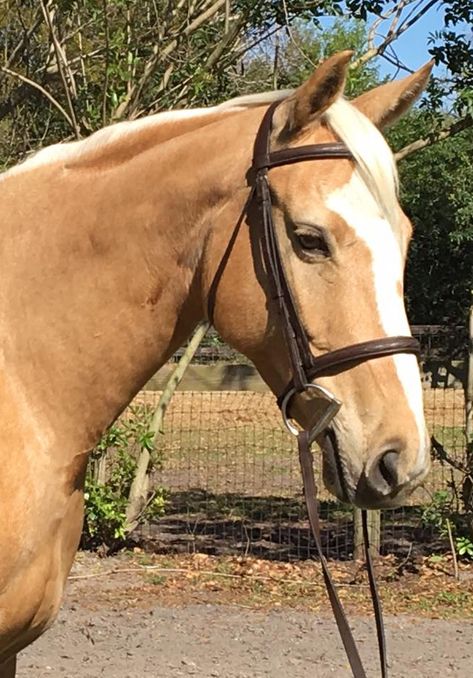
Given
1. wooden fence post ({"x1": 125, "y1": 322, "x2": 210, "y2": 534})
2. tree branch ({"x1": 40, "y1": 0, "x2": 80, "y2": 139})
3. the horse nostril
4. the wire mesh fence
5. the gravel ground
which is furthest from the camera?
the wire mesh fence

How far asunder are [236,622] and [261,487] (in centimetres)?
346

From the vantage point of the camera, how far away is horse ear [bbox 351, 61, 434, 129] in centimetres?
221

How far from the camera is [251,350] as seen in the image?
210cm

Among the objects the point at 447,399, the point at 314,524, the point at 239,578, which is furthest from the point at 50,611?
the point at 447,399

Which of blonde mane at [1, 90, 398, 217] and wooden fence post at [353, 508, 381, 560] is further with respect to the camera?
wooden fence post at [353, 508, 381, 560]

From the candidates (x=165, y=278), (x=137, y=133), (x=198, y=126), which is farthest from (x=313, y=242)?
(x=137, y=133)

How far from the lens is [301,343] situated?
1.95 m

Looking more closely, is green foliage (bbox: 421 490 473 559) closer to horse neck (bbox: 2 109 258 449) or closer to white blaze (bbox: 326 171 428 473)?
horse neck (bbox: 2 109 258 449)

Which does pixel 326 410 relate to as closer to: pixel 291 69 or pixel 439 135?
pixel 439 135

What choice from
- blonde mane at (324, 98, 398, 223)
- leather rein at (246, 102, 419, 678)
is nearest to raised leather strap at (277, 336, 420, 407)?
leather rein at (246, 102, 419, 678)

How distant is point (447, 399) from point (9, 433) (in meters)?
6.78

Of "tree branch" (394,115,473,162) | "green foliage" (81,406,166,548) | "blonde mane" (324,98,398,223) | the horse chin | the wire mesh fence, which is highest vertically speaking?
"blonde mane" (324,98,398,223)

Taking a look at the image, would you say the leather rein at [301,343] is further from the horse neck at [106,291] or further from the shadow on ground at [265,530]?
the shadow on ground at [265,530]

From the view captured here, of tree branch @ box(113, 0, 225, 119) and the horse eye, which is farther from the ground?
the horse eye
